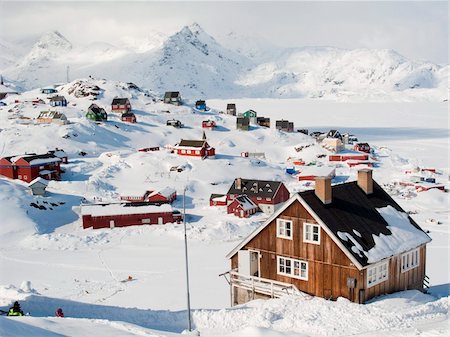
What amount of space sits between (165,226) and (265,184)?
607 inches

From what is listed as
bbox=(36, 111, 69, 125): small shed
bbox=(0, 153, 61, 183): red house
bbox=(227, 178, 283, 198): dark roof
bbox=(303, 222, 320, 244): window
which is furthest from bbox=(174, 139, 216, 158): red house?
bbox=(303, 222, 320, 244): window

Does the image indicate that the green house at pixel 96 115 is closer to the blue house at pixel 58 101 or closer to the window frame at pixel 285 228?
the blue house at pixel 58 101

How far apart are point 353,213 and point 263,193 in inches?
1623

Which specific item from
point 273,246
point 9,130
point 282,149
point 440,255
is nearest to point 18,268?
point 273,246

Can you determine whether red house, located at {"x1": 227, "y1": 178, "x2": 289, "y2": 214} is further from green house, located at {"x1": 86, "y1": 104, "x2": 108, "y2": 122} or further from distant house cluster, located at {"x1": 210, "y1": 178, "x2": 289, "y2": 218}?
green house, located at {"x1": 86, "y1": 104, "x2": 108, "y2": 122}

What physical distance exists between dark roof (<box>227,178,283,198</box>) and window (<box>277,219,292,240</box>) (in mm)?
40045

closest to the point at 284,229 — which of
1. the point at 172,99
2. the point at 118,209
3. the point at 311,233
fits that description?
the point at 311,233

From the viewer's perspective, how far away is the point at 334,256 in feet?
84.0

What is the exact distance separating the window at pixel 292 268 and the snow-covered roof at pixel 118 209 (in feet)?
116

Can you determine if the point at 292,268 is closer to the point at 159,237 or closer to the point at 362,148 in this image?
the point at 159,237

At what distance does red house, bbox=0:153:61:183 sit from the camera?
77.7 metres

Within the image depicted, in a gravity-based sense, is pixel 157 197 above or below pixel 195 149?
below

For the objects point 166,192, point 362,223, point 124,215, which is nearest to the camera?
point 362,223

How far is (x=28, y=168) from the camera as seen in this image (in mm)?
77438
